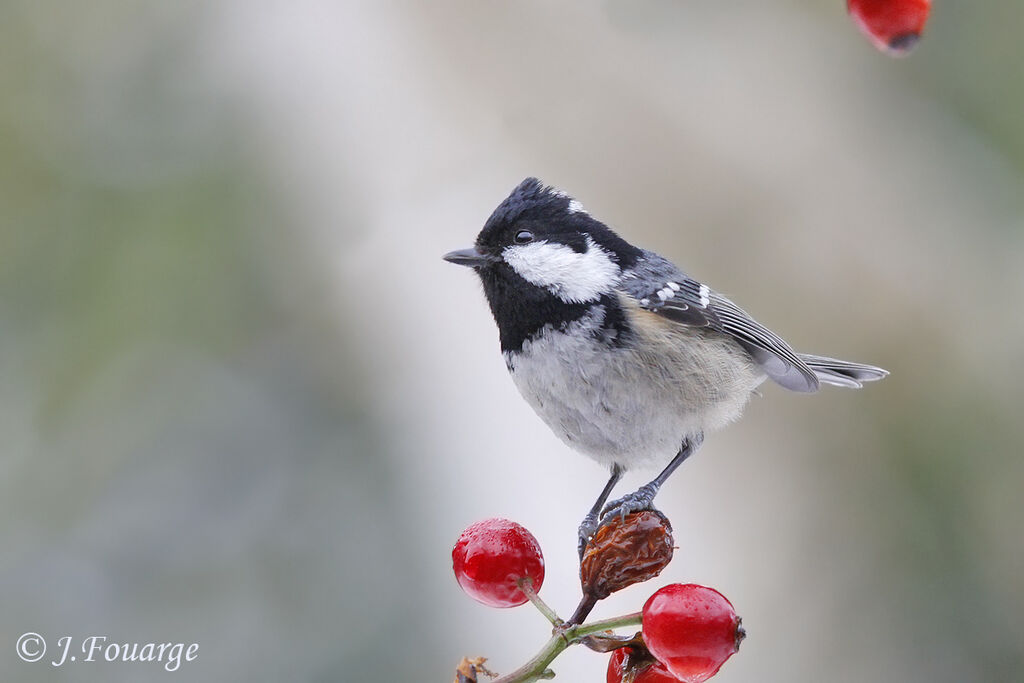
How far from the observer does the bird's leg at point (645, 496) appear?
1.16 metres

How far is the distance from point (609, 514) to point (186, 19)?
2774 mm

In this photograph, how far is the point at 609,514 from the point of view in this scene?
1204mm

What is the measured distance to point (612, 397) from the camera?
145 cm

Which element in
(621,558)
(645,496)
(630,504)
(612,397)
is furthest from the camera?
(612,397)

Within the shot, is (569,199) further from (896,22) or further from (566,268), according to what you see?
(896,22)

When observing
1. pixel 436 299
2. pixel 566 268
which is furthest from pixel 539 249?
pixel 436 299

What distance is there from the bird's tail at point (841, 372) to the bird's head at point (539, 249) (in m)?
A: 0.46

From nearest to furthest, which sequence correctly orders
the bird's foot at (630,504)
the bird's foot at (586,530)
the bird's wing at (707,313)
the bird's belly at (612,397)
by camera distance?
the bird's foot at (630,504)
the bird's foot at (586,530)
the bird's belly at (612,397)
the bird's wing at (707,313)

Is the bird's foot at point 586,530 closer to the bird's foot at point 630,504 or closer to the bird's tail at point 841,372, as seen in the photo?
the bird's foot at point 630,504

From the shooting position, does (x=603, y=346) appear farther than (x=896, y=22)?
Yes

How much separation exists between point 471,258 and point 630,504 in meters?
0.39

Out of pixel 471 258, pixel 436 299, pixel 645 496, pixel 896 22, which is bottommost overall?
pixel 645 496

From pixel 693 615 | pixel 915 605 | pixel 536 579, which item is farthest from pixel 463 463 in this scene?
pixel 693 615

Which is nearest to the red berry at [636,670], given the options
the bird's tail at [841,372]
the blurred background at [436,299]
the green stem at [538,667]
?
the green stem at [538,667]
